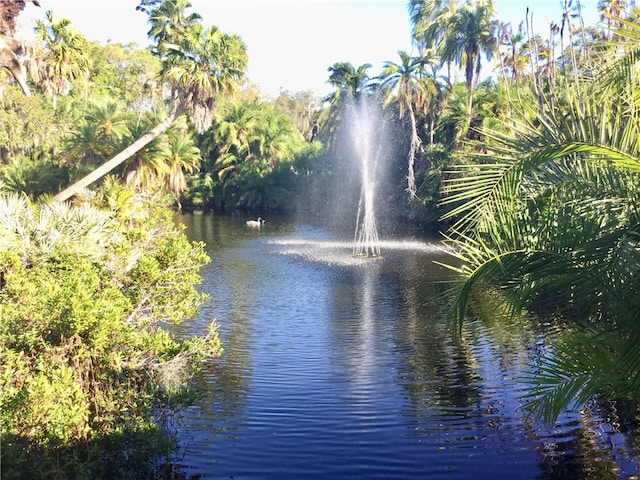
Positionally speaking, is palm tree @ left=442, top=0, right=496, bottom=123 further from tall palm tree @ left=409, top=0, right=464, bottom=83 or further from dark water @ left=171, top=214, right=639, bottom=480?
dark water @ left=171, top=214, right=639, bottom=480

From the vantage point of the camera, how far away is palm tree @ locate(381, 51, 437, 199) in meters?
40.6

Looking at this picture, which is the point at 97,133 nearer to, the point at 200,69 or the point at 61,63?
the point at 61,63

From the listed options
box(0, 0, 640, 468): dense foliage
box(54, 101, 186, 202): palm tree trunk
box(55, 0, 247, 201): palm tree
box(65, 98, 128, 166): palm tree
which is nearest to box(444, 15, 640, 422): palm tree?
box(0, 0, 640, 468): dense foliage

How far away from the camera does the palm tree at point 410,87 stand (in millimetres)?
40625

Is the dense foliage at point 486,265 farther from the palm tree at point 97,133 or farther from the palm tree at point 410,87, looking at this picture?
the palm tree at point 410,87

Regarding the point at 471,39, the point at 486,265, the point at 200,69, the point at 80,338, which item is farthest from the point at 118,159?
the point at 471,39

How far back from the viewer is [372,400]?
10094 mm

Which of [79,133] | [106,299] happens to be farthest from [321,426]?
[79,133]

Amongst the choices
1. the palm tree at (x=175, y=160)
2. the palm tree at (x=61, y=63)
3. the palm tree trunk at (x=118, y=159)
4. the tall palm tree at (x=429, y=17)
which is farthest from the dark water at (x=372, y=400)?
the tall palm tree at (x=429, y=17)

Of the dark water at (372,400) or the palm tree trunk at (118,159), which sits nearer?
the dark water at (372,400)

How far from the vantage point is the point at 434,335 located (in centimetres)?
1398

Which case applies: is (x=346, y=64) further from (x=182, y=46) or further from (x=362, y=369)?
(x=362, y=369)

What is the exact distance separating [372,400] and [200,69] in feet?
61.8

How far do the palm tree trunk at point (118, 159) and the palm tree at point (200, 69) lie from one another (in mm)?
431
